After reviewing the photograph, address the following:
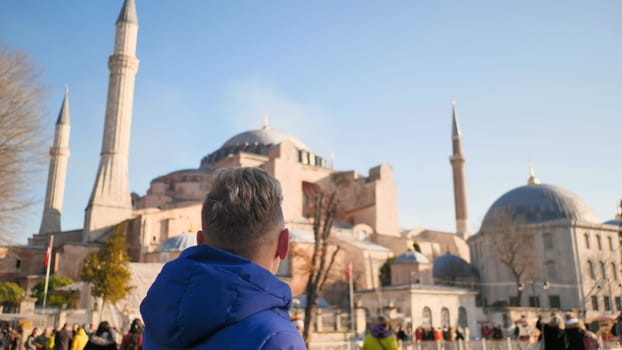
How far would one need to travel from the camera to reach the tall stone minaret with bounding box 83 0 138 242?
31.0 m

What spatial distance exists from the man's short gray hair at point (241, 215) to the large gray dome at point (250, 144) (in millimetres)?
45203

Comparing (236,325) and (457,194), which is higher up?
(457,194)

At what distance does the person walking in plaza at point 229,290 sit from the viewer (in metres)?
1.21

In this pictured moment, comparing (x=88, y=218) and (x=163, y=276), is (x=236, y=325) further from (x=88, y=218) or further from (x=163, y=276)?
(x=88, y=218)

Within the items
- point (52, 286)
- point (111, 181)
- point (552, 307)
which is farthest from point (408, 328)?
point (111, 181)

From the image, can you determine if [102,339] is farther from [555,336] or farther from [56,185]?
[56,185]

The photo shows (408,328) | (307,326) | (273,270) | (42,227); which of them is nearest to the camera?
(273,270)

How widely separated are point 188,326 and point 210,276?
0.12m

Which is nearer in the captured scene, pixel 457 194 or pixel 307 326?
pixel 307 326

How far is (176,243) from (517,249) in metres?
19.2

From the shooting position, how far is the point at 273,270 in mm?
1451

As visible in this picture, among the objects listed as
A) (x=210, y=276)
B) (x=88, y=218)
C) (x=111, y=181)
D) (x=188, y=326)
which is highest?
(x=111, y=181)

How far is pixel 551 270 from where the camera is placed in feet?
103

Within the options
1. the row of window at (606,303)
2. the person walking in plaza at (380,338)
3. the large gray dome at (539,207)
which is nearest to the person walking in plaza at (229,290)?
the person walking in plaza at (380,338)
